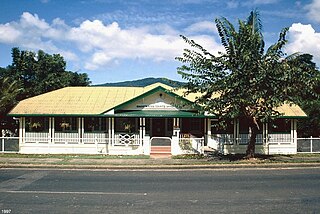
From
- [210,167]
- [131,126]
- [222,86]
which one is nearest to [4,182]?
[210,167]

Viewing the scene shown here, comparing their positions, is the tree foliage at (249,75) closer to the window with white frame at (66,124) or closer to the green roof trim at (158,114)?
the green roof trim at (158,114)

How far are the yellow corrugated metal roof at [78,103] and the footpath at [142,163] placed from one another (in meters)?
3.37

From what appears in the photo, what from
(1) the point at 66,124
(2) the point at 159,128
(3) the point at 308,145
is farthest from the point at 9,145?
(3) the point at 308,145

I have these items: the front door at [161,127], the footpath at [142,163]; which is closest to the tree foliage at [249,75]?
the footpath at [142,163]

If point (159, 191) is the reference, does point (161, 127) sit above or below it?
above

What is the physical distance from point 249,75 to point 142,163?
22.4 feet

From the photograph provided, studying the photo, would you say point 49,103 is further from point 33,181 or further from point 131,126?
point 33,181

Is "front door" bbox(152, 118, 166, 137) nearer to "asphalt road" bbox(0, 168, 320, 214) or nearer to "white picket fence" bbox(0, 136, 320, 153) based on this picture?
"white picket fence" bbox(0, 136, 320, 153)

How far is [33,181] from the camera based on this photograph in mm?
12320

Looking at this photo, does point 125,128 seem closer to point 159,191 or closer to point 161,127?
point 161,127

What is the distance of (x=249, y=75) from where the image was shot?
16406mm

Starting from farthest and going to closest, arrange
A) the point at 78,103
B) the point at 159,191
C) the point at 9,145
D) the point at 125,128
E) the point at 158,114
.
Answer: the point at 125,128
the point at 78,103
the point at 9,145
the point at 158,114
the point at 159,191

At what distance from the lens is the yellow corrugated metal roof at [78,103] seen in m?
21.5

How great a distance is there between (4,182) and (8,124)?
13.1 m
